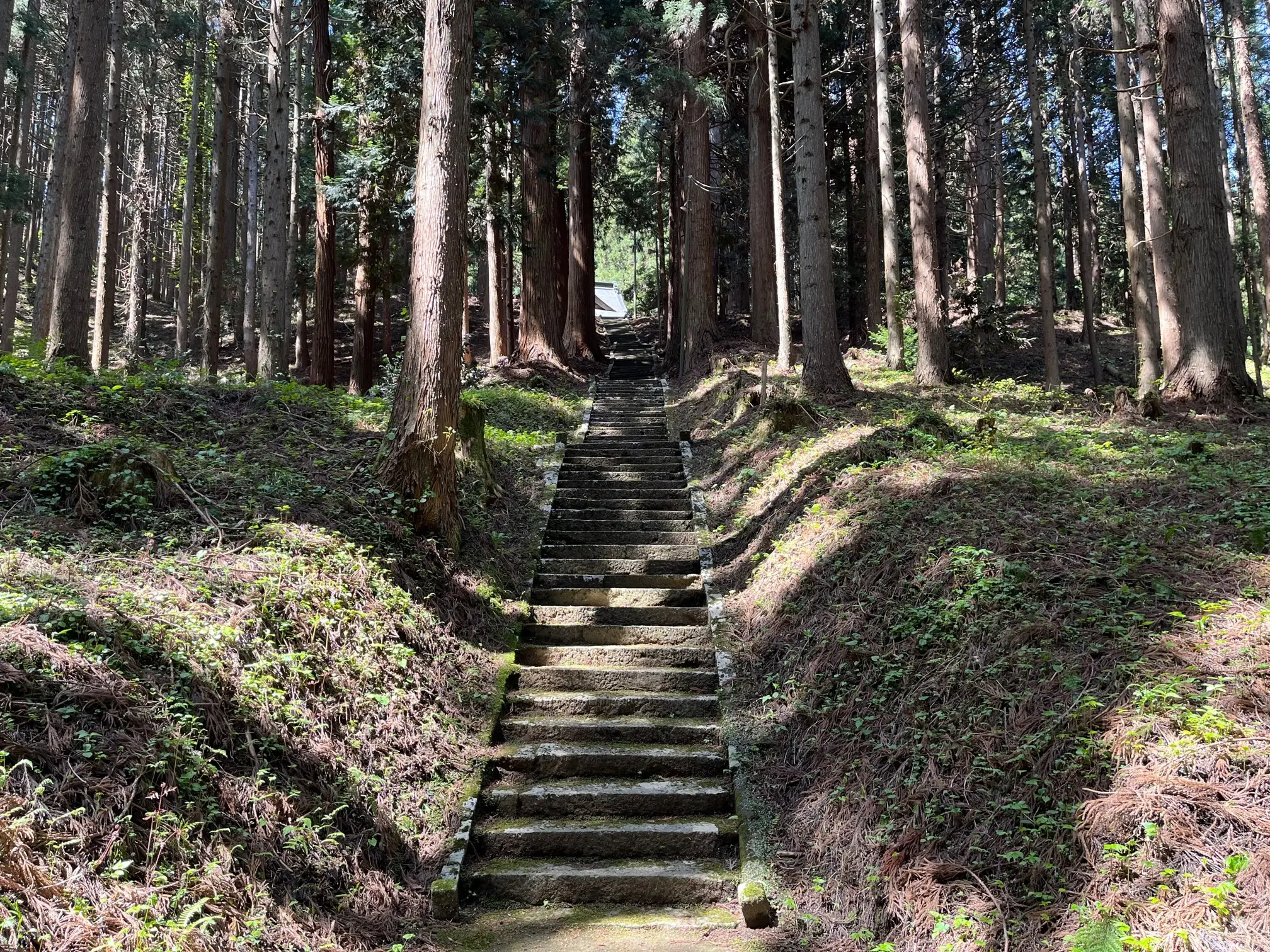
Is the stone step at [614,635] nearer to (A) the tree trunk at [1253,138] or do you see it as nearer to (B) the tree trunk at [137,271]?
(A) the tree trunk at [1253,138]

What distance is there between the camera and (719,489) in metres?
10.6

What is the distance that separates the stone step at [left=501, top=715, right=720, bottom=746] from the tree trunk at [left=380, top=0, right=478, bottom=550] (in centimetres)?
208

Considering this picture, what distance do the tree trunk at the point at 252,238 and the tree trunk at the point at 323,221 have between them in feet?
4.13

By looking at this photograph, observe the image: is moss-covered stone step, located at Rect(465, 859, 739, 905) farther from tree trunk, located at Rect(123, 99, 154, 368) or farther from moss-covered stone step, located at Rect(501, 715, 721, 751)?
tree trunk, located at Rect(123, 99, 154, 368)

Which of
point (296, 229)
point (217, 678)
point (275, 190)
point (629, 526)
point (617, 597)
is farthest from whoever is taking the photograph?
point (296, 229)

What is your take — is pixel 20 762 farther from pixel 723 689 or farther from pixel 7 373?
pixel 7 373

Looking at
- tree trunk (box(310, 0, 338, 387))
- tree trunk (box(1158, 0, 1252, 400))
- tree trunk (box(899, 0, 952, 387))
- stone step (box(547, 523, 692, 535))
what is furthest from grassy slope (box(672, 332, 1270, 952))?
tree trunk (box(310, 0, 338, 387))

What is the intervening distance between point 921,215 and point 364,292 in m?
10.8

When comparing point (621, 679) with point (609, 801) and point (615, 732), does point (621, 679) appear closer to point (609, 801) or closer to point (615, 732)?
point (615, 732)

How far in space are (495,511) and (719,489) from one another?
9.75ft

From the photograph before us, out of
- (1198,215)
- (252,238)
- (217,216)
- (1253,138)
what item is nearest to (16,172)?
(252,238)

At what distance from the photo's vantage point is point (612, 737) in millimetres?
6195

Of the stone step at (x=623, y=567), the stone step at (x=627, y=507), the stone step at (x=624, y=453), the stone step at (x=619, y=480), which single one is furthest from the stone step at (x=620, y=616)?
the stone step at (x=624, y=453)

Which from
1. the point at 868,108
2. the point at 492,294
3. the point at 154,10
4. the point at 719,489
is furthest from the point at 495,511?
the point at 154,10
